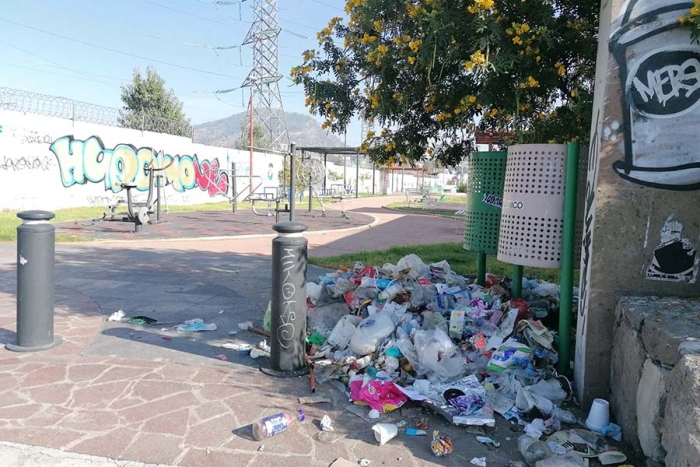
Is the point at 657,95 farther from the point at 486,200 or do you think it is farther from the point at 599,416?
the point at 486,200

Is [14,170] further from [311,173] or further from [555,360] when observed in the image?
[555,360]

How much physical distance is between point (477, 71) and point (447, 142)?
67.9 inches

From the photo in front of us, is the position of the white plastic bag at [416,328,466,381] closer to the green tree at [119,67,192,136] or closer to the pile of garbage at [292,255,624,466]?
the pile of garbage at [292,255,624,466]

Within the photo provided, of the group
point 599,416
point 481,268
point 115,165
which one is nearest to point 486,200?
point 481,268

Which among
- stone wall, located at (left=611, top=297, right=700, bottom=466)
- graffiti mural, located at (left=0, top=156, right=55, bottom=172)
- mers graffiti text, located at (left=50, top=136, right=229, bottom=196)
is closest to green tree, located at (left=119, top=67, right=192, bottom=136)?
mers graffiti text, located at (left=50, top=136, right=229, bottom=196)

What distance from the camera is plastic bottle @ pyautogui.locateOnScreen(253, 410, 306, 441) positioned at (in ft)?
9.89

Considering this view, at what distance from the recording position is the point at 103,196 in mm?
20188

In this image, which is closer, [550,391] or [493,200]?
[550,391]

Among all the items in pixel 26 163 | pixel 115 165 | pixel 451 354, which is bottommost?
pixel 451 354

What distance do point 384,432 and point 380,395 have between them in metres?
0.50

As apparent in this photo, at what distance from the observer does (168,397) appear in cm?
350

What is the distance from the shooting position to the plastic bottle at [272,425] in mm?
3014

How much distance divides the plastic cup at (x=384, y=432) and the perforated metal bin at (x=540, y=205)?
178 centimetres

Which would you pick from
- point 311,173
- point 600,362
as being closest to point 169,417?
point 600,362
